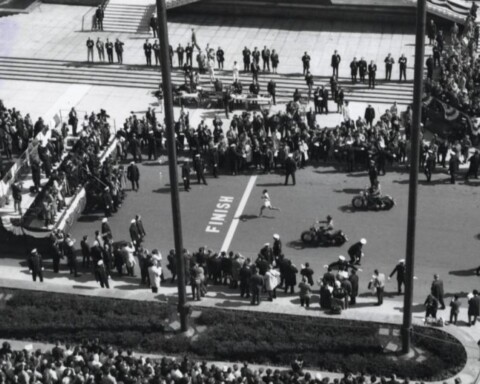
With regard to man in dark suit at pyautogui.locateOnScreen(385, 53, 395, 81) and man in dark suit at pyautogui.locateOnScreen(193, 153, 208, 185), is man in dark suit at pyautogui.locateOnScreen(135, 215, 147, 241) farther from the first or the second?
man in dark suit at pyautogui.locateOnScreen(385, 53, 395, 81)

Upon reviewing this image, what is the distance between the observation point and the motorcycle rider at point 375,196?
1561 inches

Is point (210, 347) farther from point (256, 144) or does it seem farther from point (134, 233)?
point (256, 144)

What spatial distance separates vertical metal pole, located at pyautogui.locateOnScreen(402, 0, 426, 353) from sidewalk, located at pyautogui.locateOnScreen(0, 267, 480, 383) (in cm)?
169

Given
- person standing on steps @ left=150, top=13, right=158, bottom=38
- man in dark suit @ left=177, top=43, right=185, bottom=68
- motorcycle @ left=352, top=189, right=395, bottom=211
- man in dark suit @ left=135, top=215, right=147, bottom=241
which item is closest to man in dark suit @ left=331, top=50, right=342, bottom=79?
man in dark suit @ left=177, top=43, right=185, bottom=68

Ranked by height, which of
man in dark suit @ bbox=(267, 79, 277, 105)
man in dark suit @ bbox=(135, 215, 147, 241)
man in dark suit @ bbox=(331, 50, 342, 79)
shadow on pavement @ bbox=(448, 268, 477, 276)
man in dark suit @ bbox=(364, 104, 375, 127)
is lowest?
shadow on pavement @ bbox=(448, 268, 477, 276)

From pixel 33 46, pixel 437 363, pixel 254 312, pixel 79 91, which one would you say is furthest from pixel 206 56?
pixel 437 363

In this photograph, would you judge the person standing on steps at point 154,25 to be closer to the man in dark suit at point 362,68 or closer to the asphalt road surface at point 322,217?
the man in dark suit at point 362,68

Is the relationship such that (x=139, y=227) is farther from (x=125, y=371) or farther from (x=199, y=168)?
(x=125, y=371)

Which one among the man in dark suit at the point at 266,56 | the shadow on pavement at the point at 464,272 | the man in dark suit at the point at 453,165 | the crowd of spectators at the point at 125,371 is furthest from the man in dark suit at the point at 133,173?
the crowd of spectators at the point at 125,371

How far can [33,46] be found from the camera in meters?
56.7

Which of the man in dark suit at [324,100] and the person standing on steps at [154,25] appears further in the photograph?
the person standing on steps at [154,25]

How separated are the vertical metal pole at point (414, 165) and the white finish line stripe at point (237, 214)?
31.2 ft

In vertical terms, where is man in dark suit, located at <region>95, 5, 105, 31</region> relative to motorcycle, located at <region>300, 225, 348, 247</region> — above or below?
above

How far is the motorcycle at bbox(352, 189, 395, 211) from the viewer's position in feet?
130
